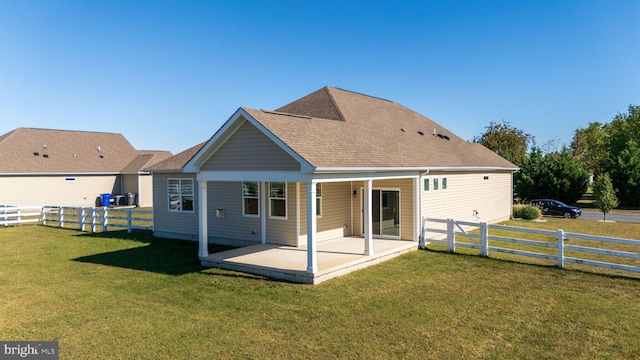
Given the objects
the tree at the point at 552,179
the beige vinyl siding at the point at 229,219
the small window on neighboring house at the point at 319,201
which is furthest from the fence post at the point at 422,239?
the tree at the point at 552,179

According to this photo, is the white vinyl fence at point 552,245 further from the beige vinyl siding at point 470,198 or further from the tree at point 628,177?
the tree at point 628,177

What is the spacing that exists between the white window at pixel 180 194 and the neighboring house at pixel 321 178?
0.14ft

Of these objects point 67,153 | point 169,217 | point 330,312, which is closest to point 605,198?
point 330,312

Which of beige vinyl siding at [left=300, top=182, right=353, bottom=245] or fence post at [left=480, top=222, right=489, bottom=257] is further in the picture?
beige vinyl siding at [left=300, top=182, right=353, bottom=245]

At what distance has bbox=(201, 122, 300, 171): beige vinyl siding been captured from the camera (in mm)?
10891

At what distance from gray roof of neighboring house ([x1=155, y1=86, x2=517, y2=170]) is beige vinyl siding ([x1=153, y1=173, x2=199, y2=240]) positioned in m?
0.80

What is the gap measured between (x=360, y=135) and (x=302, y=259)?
213 inches

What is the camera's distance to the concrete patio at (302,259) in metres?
10.6

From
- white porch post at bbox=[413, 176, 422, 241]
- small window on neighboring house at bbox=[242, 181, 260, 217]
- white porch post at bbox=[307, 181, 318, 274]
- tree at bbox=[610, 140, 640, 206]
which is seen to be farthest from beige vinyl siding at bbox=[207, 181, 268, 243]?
tree at bbox=[610, 140, 640, 206]

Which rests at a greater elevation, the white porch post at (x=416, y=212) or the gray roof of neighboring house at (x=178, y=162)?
the gray roof of neighboring house at (x=178, y=162)

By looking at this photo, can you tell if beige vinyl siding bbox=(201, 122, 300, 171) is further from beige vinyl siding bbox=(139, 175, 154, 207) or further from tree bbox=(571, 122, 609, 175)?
tree bbox=(571, 122, 609, 175)

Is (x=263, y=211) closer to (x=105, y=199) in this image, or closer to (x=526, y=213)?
(x=526, y=213)

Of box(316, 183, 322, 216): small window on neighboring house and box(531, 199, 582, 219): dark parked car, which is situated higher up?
box(316, 183, 322, 216): small window on neighboring house

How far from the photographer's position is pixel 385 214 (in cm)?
1583
